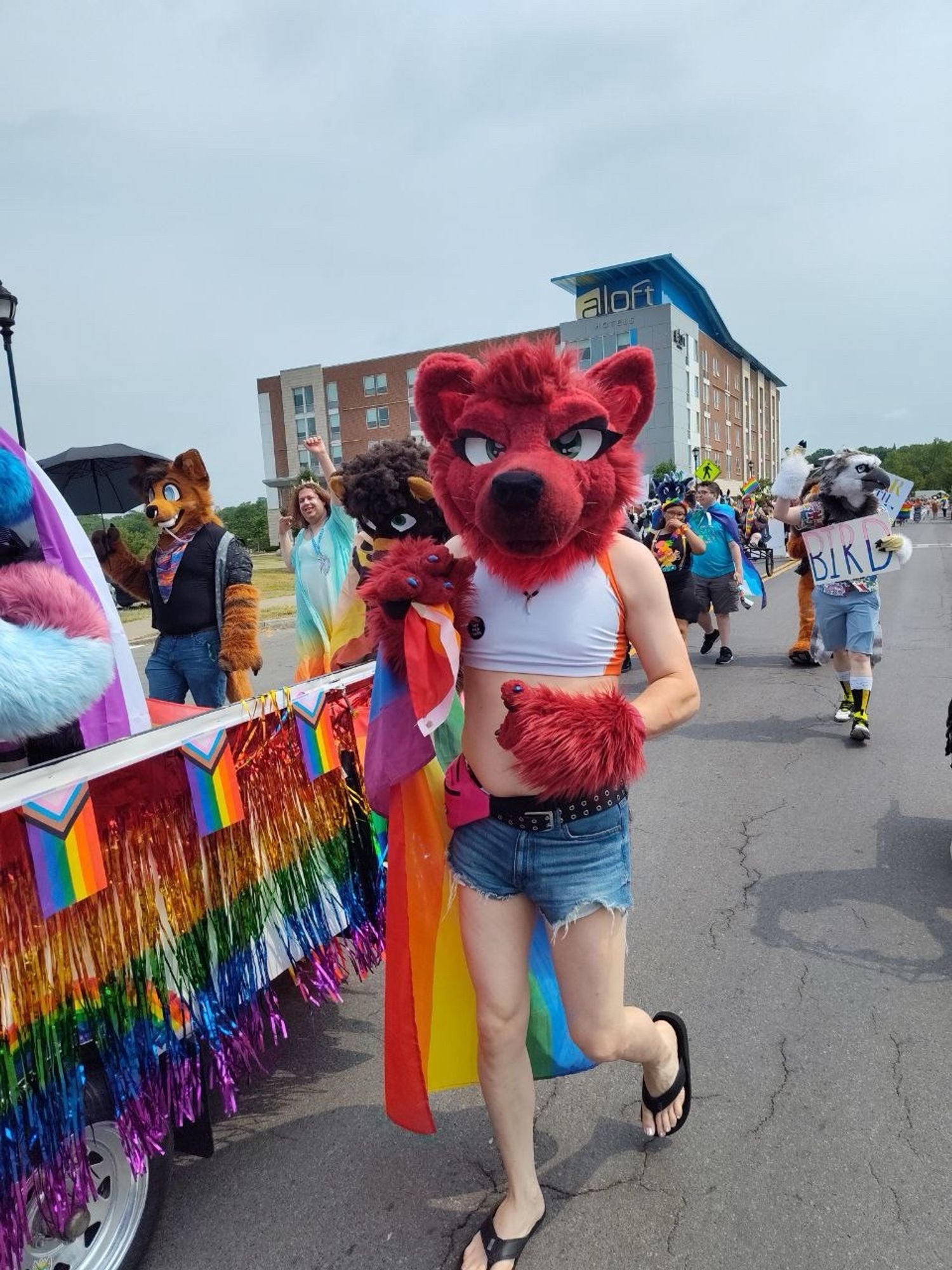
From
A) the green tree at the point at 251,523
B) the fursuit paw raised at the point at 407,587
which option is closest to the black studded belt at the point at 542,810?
the fursuit paw raised at the point at 407,587

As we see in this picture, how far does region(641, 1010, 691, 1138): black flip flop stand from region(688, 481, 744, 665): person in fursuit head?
6.65 m

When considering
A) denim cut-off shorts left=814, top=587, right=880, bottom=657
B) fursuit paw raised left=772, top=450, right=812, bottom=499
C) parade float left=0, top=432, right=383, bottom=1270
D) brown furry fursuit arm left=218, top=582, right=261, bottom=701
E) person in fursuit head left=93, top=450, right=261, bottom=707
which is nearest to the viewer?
parade float left=0, top=432, right=383, bottom=1270

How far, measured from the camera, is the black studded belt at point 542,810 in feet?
6.13

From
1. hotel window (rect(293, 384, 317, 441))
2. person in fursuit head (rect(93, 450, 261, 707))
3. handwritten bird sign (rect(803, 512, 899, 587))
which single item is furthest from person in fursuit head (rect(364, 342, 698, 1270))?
hotel window (rect(293, 384, 317, 441))

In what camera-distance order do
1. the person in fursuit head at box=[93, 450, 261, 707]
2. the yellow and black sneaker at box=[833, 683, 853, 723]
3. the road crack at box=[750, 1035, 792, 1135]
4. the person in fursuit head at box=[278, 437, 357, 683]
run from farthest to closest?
1. the yellow and black sneaker at box=[833, 683, 853, 723]
2. the person in fursuit head at box=[278, 437, 357, 683]
3. the person in fursuit head at box=[93, 450, 261, 707]
4. the road crack at box=[750, 1035, 792, 1135]

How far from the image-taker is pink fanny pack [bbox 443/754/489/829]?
1936 mm

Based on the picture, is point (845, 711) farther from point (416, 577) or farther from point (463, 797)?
point (416, 577)

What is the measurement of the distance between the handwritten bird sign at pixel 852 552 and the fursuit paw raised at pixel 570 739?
178 inches

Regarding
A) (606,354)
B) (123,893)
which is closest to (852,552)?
(123,893)

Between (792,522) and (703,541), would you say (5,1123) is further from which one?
(703,541)

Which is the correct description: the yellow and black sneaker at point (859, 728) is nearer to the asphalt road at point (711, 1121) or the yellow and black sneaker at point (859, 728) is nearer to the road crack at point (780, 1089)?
the asphalt road at point (711, 1121)

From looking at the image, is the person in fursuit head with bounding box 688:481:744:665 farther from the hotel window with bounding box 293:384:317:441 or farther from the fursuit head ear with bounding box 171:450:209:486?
the hotel window with bounding box 293:384:317:441

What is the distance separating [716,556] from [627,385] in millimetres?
7027

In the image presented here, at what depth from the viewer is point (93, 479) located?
5922mm
